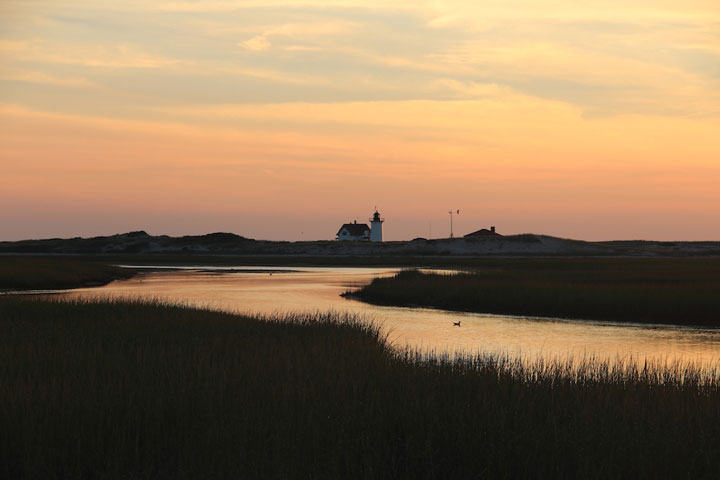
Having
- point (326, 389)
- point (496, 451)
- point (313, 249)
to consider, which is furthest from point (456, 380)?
point (313, 249)

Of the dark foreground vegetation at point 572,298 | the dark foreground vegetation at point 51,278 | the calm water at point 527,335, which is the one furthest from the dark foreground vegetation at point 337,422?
the dark foreground vegetation at point 51,278

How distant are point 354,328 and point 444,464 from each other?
556 inches

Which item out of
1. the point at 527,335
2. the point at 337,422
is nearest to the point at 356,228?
the point at 527,335

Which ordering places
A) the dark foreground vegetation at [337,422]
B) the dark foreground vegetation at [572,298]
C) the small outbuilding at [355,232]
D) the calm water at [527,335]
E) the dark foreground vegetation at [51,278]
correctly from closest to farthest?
the dark foreground vegetation at [337,422] < the calm water at [527,335] < the dark foreground vegetation at [572,298] < the dark foreground vegetation at [51,278] < the small outbuilding at [355,232]

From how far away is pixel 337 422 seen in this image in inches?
392

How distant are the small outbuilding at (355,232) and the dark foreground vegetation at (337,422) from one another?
170 meters

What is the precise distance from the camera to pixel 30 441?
9.39 meters

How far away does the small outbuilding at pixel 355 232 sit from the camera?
18562 centimetres

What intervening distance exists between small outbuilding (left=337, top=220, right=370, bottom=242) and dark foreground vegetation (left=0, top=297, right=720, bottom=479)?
17047 centimetres

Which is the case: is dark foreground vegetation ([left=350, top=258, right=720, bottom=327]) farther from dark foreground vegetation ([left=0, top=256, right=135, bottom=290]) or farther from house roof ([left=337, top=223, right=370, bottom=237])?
house roof ([left=337, top=223, right=370, bottom=237])

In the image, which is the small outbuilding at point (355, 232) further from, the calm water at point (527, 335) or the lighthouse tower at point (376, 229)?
the calm water at point (527, 335)

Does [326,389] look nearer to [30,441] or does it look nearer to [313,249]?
[30,441]

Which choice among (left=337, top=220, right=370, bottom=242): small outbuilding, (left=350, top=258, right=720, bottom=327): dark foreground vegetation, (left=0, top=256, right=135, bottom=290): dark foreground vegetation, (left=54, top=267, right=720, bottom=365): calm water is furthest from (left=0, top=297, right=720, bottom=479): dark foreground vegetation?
(left=337, top=220, right=370, bottom=242): small outbuilding

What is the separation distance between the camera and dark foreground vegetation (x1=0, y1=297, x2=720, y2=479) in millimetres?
8781
